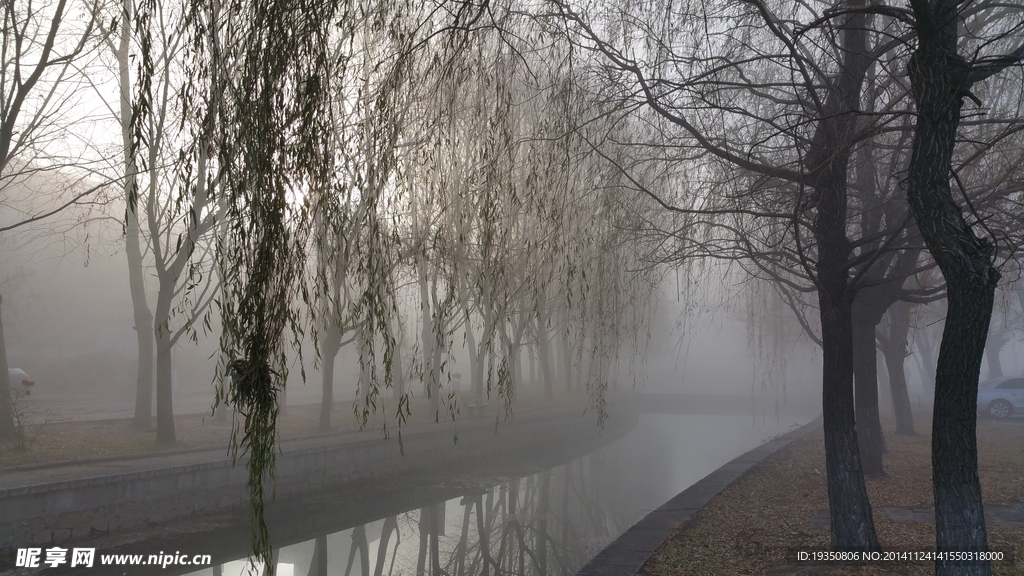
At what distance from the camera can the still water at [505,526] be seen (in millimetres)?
8211

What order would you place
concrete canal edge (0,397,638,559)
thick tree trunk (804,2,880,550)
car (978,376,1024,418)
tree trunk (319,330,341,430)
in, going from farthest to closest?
car (978,376,1024,418), tree trunk (319,330,341,430), concrete canal edge (0,397,638,559), thick tree trunk (804,2,880,550)

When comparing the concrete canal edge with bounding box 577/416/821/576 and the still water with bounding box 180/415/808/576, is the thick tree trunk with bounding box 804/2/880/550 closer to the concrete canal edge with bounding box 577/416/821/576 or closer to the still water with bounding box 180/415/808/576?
the concrete canal edge with bounding box 577/416/821/576

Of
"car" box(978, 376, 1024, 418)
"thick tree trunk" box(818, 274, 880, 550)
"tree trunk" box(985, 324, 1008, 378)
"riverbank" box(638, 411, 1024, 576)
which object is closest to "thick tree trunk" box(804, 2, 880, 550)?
"thick tree trunk" box(818, 274, 880, 550)

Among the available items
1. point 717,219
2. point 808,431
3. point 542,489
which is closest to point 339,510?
point 542,489

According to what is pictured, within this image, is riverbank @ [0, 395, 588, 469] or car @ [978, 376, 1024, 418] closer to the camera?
riverbank @ [0, 395, 588, 469]

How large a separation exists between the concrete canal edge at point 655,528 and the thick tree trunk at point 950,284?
86.3 inches

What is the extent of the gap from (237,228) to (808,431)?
556 inches

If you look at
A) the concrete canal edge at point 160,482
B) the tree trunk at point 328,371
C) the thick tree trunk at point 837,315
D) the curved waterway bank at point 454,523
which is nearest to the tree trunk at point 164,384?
the concrete canal edge at point 160,482

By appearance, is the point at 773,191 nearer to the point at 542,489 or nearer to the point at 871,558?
the point at 871,558

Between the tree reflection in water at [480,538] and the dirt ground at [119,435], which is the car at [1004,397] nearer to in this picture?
the tree reflection in water at [480,538]

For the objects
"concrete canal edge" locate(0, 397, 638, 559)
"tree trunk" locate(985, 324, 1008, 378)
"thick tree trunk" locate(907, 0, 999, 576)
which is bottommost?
"concrete canal edge" locate(0, 397, 638, 559)

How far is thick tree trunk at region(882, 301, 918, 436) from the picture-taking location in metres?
13.8

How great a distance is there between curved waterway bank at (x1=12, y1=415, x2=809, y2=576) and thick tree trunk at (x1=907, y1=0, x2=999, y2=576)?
17.0ft

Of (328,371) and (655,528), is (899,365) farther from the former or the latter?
(328,371)
